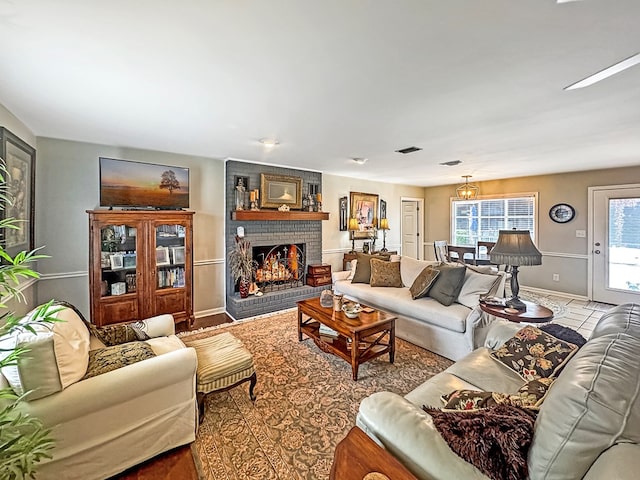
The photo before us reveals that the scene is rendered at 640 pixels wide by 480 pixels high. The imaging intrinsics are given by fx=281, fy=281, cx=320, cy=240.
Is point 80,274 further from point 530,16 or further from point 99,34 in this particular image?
point 530,16

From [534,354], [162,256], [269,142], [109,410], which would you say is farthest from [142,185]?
[534,354]

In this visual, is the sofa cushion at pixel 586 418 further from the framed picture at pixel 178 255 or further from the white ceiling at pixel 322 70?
the framed picture at pixel 178 255

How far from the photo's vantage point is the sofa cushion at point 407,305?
9.39 ft

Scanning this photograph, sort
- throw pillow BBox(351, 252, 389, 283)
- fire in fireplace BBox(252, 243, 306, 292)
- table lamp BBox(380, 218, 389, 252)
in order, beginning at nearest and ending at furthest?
throw pillow BBox(351, 252, 389, 283)
fire in fireplace BBox(252, 243, 306, 292)
table lamp BBox(380, 218, 389, 252)

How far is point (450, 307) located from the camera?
3025 mm

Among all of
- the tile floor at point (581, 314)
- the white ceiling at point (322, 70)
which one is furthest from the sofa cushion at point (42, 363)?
the tile floor at point (581, 314)

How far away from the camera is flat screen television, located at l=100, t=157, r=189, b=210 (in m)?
3.32

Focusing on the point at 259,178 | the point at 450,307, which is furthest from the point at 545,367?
the point at 259,178

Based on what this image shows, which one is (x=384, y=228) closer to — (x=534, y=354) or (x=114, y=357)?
(x=534, y=354)

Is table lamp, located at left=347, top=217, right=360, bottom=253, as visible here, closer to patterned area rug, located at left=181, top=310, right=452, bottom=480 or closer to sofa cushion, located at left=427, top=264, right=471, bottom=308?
sofa cushion, located at left=427, top=264, right=471, bottom=308

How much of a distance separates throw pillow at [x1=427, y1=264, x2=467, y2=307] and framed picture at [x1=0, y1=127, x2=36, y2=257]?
12.8 ft

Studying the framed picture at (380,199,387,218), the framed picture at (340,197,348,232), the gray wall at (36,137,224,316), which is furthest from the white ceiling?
the framed picture at (380,199,387,218)

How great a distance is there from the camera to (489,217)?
254 inches

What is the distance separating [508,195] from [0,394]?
7400 millimetres
